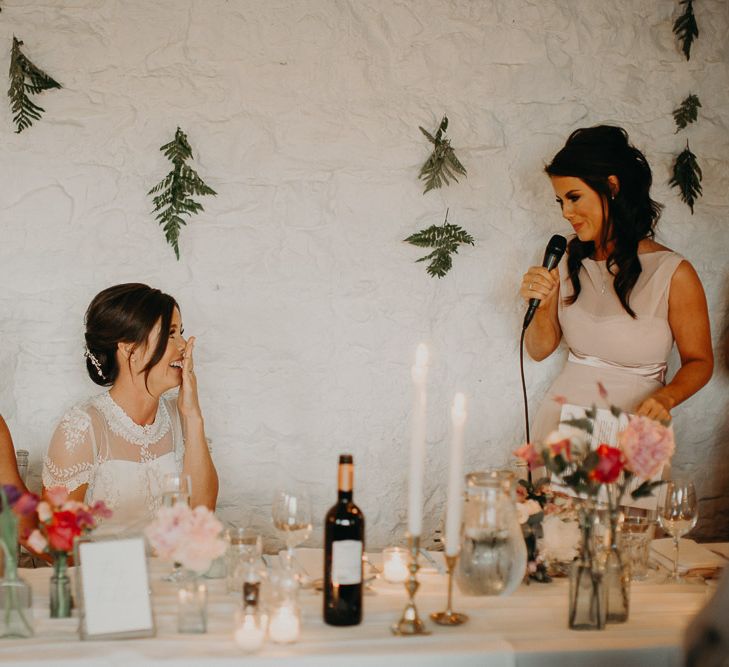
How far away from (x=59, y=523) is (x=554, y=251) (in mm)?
1583

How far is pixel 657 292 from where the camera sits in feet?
8.39

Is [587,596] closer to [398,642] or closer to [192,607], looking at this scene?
[398,642]

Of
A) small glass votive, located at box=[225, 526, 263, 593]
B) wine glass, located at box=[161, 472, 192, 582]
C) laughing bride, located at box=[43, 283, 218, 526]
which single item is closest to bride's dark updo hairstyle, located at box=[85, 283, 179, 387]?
laughing bride, located at box=[43, 283, 218, 526]

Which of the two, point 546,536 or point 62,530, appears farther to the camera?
point 546,536

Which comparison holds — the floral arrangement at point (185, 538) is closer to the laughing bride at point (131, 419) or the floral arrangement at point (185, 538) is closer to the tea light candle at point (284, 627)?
the tea light candle at point (284, 627)

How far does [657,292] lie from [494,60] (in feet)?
3.34

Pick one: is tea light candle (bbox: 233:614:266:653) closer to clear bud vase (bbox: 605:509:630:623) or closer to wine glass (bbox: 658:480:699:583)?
clear bud vase (bbox: 605:509:630:623)

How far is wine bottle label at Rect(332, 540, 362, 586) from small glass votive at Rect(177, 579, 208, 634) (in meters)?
0.23

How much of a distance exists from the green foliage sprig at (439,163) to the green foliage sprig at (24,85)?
1.23 meters

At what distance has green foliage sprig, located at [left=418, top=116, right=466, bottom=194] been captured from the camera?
292cm

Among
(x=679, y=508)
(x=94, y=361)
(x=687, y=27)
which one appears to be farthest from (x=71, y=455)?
(x=687, y=27)

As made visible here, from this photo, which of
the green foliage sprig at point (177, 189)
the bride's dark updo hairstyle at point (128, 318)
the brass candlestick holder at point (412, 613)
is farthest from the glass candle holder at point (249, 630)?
the green foliage sprig at point (177, 189)

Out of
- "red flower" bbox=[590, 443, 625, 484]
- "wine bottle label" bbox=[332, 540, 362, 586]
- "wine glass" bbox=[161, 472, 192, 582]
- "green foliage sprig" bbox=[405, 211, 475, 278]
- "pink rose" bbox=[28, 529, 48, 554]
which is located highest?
"green foliage sprig" bbox=[405, 211, 475, 278]

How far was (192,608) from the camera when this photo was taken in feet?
4.83
